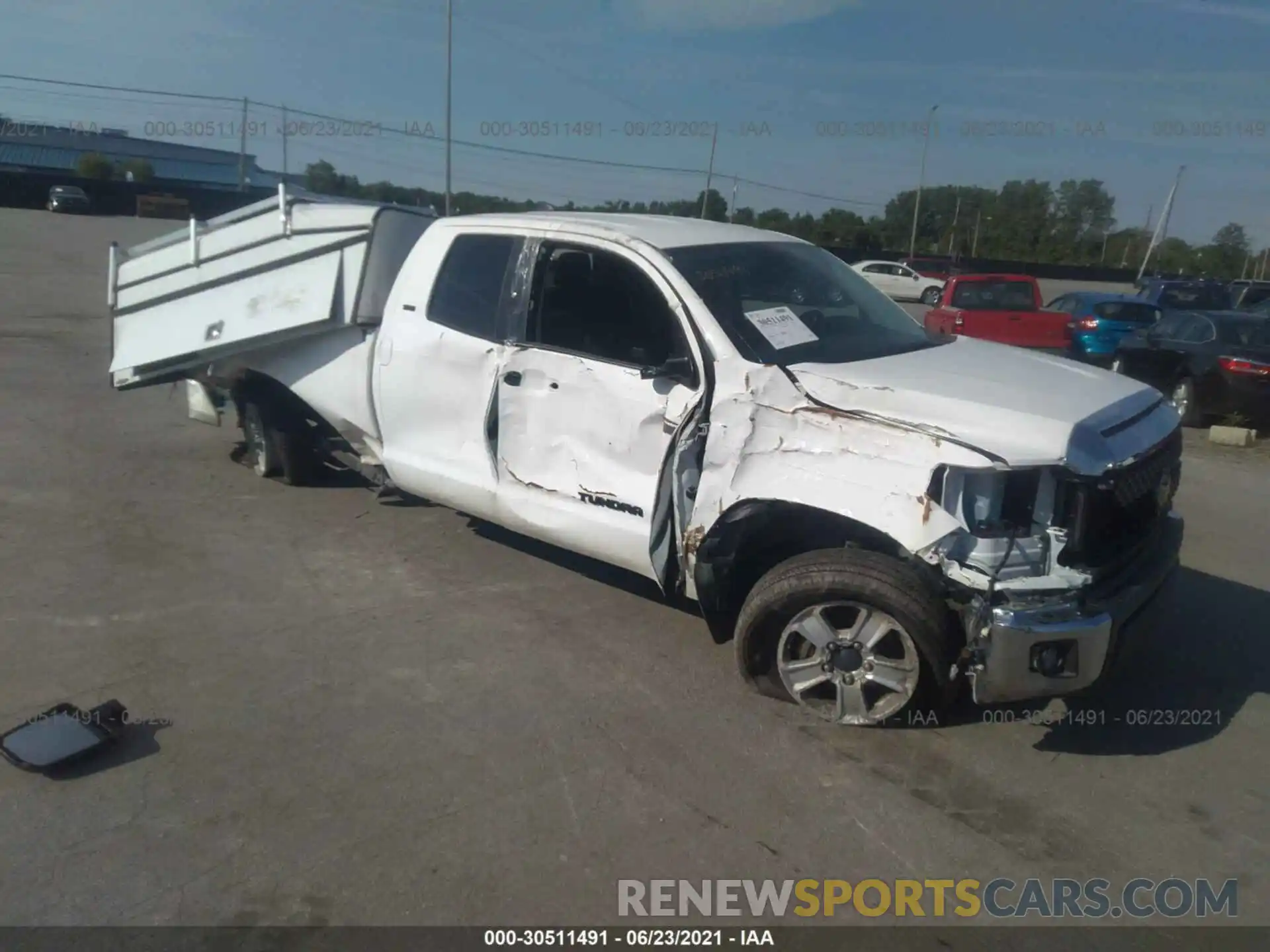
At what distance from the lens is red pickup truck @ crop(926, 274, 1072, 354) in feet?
60.1

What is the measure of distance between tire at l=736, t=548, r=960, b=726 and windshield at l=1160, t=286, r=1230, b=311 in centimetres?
1958

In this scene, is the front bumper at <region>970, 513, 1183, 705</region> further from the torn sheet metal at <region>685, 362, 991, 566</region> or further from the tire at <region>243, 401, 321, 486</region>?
the tire at <region>243, 401, 321, 486</region>

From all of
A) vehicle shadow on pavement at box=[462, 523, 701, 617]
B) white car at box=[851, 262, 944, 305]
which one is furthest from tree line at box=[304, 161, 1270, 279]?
vehicle shadow on pavement at box=[462, 523, 701, 617]

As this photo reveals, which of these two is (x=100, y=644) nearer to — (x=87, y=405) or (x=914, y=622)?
(x=914, y=622)

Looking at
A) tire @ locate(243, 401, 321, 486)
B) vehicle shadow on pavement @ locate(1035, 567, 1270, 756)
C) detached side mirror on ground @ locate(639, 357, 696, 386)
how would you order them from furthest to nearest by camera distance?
tire @ locate(243, 401, 321, 486), detached side mirror on ground @ locate(639, 357, 696, 386), vehicle shadow on pavement @ locate(1035, 567, 1270, 756)

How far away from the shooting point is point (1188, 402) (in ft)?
41.7

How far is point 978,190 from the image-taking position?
65.8 meters

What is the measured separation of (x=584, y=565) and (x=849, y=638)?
2.24 meters

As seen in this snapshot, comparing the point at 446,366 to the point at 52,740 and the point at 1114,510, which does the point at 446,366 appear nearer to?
the point at 52,740

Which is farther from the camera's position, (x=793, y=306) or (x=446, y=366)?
(x=446, y=366)

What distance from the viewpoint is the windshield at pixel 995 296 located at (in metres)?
18.5

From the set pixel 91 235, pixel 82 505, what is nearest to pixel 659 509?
pixel 82 505

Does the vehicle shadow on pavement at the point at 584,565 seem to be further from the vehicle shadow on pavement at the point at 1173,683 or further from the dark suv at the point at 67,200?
the dark suv at the point at 67,200

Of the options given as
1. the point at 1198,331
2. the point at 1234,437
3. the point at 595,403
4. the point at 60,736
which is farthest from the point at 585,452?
the point at 1198,331
